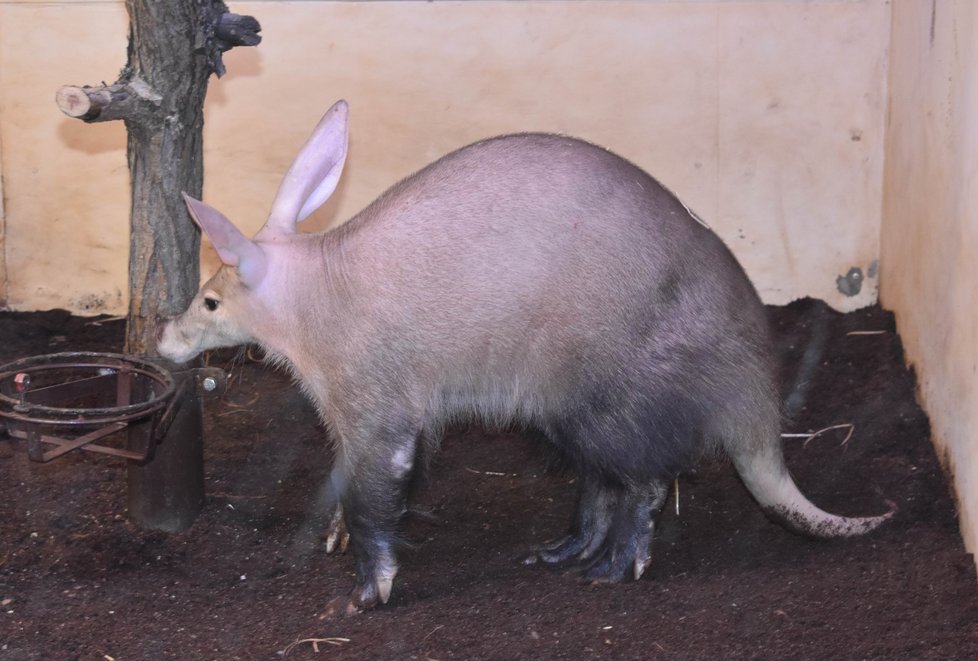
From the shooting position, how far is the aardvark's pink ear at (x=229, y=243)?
3961 millimetres

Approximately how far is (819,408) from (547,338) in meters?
2.02

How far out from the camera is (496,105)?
636cm

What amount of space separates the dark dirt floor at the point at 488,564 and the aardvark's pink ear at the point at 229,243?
1124 mm

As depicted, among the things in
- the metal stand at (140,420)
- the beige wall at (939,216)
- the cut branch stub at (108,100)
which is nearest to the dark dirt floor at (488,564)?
the metal stand at (140,420)

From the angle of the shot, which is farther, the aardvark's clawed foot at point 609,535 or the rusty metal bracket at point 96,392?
the aardvark's clawed foot at point 609,535

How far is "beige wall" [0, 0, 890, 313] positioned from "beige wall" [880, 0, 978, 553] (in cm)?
32

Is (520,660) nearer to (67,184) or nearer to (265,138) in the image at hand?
(265,138)

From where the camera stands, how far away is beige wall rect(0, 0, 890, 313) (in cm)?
623

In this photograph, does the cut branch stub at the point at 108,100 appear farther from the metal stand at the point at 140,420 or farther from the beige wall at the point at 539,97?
the beige wall at the point at 539,97

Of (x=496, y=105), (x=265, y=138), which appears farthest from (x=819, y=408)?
(x=265, y=138)

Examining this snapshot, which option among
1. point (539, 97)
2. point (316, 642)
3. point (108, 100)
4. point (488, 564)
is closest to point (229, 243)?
point (108, 100)

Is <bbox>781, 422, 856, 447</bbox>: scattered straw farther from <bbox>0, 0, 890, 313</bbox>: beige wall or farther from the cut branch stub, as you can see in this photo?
the cut branch stub

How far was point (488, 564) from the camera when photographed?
4.66m

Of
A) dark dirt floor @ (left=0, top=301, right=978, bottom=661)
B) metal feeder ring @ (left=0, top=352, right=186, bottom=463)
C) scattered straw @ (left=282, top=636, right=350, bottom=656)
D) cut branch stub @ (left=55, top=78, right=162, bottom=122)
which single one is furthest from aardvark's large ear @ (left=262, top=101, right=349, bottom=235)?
scattered straw @ (left=282, top=636, right=350, bottom=656)
